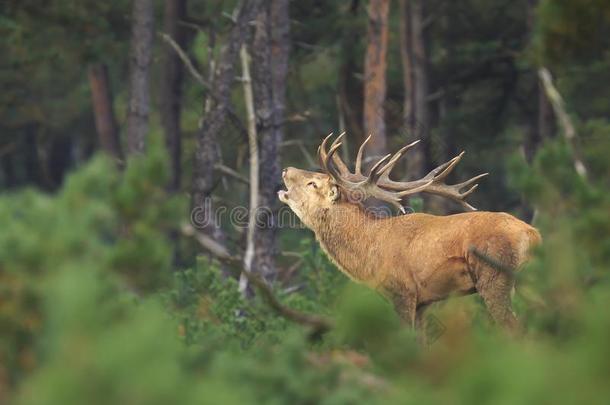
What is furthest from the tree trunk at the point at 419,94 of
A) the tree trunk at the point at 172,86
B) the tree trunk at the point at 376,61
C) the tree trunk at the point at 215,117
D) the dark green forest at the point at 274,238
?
the tree trunk at the point at 215,117

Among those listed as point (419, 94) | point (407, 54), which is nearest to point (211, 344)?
point (419, 94)

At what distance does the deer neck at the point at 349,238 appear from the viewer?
470 inches

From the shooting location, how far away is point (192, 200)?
57.7ft

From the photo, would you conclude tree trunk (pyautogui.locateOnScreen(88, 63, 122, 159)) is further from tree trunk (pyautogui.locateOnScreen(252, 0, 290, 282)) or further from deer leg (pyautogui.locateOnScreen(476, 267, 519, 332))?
deer leg (pyautogui.locateOnScreen(476, 267, 519, 332))

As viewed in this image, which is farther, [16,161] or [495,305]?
[16,161]

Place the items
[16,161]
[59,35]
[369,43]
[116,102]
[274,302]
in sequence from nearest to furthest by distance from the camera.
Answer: [274,302], [59,35], [369,43], [116,102], [16,161]

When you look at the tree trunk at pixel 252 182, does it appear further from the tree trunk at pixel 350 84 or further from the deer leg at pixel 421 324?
the tree trunk at pixel 350 84

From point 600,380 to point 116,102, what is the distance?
33.9m

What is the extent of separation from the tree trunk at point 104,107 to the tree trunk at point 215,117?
49.1 feet

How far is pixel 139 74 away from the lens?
2067 centimetres

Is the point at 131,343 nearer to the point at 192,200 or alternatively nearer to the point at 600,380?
the point at 600,380

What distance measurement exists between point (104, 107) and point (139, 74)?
38.5 ft

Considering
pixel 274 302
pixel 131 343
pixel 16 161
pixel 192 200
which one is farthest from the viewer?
pixel 16 161

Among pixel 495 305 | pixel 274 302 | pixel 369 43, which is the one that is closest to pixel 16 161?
pixel 369 43
